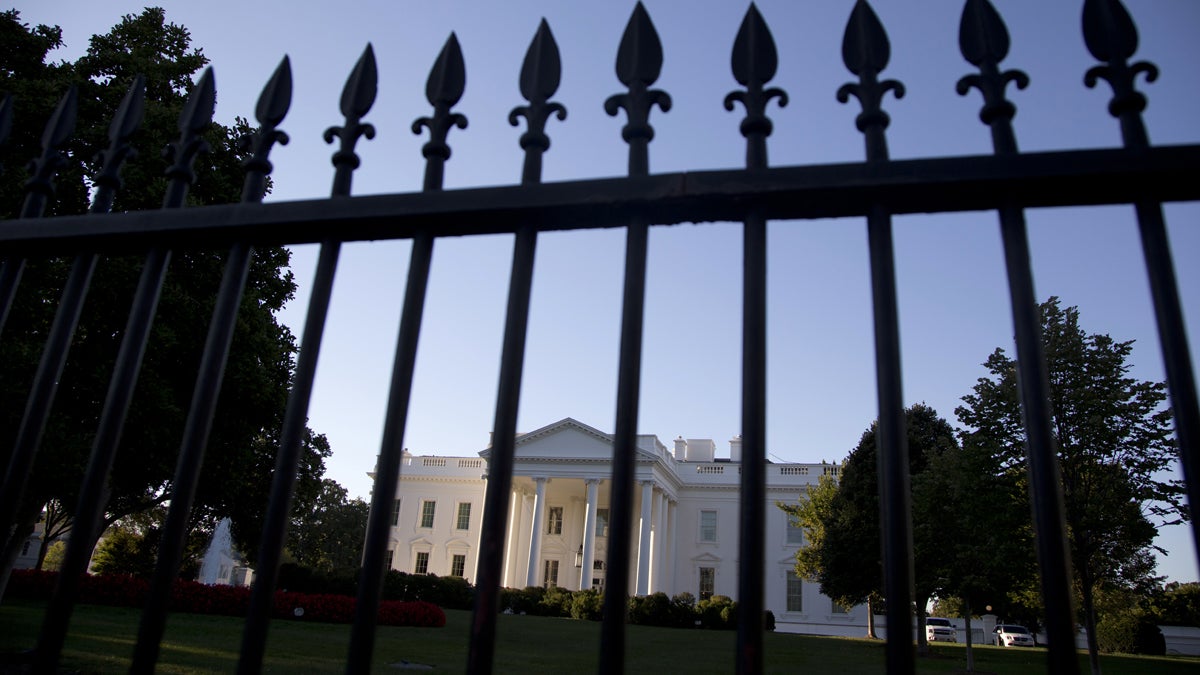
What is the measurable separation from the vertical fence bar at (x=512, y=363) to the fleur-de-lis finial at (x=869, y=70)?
0.69 metres

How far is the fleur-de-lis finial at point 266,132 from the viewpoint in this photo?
1.99m

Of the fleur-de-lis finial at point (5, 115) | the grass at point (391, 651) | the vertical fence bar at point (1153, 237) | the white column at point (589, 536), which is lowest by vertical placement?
the grass at point (391, 651)

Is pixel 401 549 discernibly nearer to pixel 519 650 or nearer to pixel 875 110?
pixel 519 650

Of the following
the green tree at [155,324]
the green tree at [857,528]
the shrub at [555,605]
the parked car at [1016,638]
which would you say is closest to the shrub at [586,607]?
the shrub at [555,605]

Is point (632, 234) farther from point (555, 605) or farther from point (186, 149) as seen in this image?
point (555, 605)

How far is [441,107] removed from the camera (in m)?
1.93

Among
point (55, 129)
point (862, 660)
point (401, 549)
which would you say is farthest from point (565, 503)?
point (55, 129)

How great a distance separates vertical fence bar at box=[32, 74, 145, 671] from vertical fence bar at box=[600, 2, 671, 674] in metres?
1.16

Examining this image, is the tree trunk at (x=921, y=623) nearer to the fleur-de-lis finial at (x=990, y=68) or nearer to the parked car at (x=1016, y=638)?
the parked car at (x=1016, y=638)

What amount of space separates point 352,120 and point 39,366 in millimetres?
1033

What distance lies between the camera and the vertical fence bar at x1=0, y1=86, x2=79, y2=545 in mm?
1904

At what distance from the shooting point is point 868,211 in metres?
1.67

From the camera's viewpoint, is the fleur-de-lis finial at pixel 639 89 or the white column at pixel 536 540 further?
the white column at pixel 536 540

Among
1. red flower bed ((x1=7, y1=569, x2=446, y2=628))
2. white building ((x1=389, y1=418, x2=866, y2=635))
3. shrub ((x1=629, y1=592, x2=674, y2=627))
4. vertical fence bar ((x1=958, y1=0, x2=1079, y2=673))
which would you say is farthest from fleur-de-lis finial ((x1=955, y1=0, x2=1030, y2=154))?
white building ((x1=389, y1=418, x2=866, y2=635))
